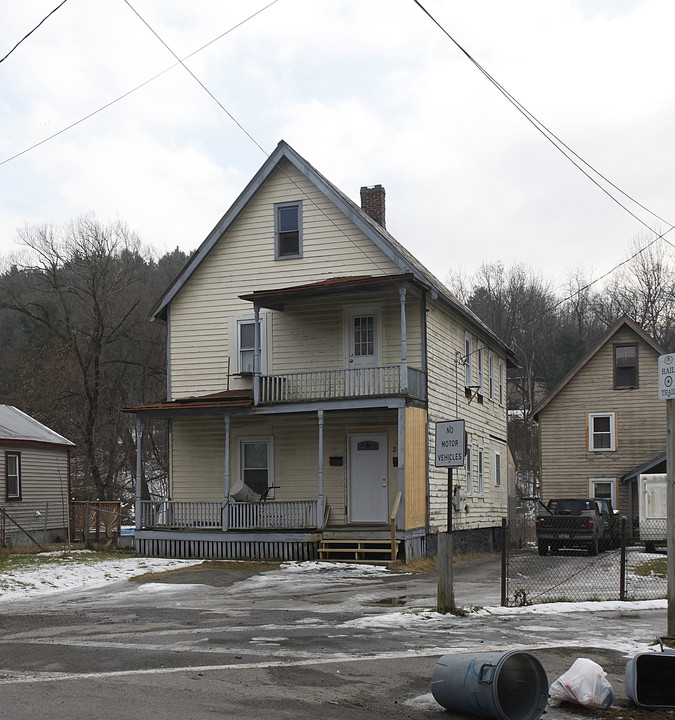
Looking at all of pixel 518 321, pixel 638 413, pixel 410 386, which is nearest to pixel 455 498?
pixel 410 386

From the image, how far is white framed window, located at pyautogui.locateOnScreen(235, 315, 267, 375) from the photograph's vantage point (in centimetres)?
2512

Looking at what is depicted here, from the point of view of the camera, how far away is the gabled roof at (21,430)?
30.8 metres

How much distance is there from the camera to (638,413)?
36438mm

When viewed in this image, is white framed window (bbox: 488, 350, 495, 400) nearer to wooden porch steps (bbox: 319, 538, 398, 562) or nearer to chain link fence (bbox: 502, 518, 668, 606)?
chain link fence (bbox: 502, 518, 668, 606)

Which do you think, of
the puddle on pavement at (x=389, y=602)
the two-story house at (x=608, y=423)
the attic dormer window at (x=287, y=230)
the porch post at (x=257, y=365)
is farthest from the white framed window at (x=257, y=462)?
the two-story house at (x=608, y=423)

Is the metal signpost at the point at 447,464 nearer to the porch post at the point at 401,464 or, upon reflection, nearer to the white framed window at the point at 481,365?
the porch post at the point at 401,464

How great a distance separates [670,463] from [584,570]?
10356 millimetres

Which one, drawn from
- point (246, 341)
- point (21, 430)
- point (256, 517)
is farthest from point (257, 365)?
point (21, 430)

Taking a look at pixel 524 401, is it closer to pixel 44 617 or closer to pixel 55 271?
pixel 55 271

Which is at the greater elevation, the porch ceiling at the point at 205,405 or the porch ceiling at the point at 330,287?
the porch ceiling at the point at 330,287

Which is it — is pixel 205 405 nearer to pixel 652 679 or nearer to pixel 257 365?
pixel 257 365

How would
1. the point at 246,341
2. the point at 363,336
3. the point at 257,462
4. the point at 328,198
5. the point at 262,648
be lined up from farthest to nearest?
1. the point at 246,341
2. the point at 257,462
3. the point at 328,198
4. the point at 363,336
5. the point at 262,648

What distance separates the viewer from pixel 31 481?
3172 centimetres

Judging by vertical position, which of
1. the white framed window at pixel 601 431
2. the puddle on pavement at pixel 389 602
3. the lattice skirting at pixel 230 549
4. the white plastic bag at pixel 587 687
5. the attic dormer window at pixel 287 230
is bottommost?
the lattice skirting at pixel 230 549
